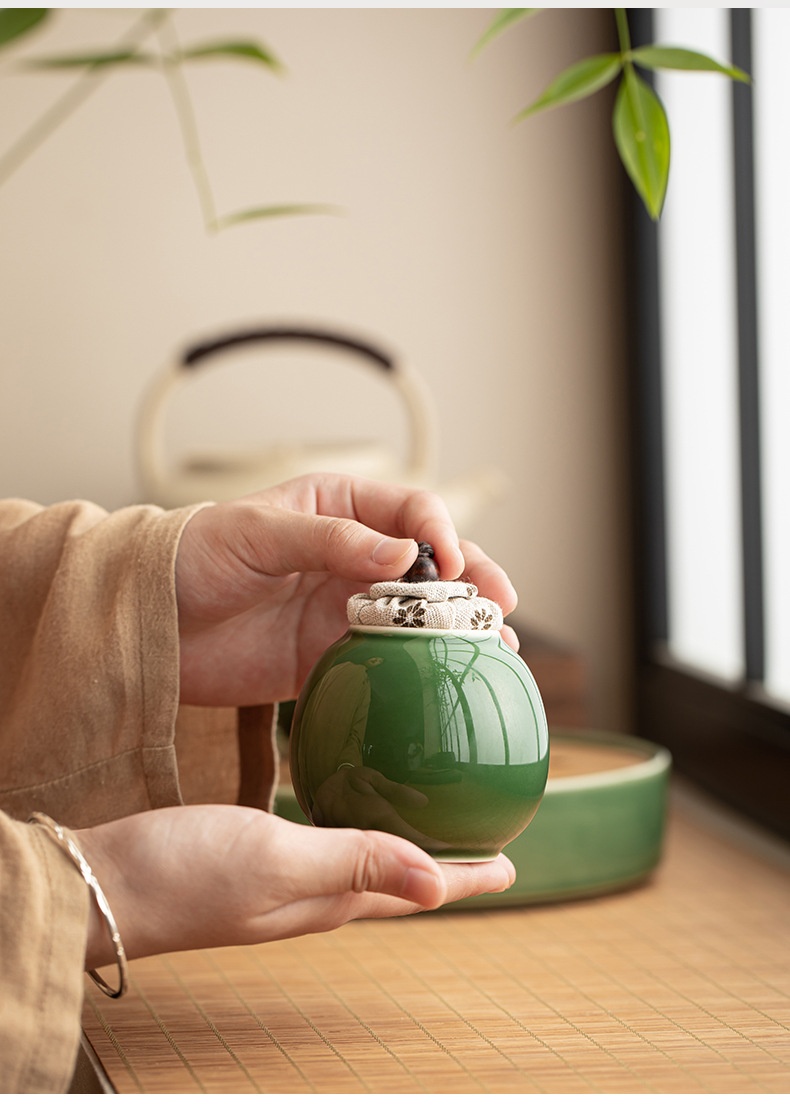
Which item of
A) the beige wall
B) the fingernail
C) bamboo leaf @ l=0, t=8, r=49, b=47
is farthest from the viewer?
the beige wall

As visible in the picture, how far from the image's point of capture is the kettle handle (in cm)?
149

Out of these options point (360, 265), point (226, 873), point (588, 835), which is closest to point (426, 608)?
point (226, 873)

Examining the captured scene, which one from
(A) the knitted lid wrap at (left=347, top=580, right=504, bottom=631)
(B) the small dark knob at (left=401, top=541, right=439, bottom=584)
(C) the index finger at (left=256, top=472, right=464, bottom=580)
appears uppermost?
(C) the index finger at (left=256, top=472, right=464, bottom=580)

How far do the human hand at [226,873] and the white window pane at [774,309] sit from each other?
31.0 inches

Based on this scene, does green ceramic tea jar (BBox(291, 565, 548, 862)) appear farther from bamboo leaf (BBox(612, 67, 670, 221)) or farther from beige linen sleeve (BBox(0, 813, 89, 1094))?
bamboo leaf (BBox(612, 67, 670, 221))

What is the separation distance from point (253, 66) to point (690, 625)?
36.2 inches

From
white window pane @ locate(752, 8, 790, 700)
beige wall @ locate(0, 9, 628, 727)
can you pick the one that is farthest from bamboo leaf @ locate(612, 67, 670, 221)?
beige wall @ locate(0, 9, 628, 727)

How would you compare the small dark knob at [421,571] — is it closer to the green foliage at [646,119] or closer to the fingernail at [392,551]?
the fingernail at [392,551]

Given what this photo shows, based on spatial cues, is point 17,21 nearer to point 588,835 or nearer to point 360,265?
point 588,835

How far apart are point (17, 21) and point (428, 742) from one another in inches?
19.3

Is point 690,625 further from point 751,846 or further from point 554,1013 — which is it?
point 554,1013

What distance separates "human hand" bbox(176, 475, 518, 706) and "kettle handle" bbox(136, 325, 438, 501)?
0.67m

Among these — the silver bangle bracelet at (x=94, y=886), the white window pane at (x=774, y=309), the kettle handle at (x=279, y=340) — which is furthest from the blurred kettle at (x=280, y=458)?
the silver bangle bracelet at (x=94, y=886)

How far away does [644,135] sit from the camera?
69cm
